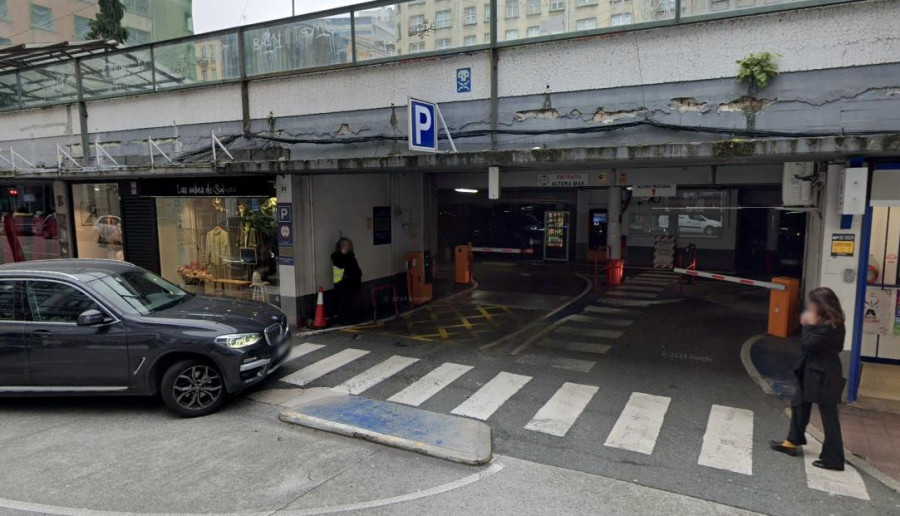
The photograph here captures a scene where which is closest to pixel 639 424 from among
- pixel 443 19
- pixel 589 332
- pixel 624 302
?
pixel 589 332

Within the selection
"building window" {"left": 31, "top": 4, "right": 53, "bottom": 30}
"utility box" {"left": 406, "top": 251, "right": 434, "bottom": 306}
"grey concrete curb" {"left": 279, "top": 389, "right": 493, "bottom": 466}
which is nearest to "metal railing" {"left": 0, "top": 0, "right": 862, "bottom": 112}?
"utility box" {"left": 406, "top": 251, "right": 434, "bottom": 306}

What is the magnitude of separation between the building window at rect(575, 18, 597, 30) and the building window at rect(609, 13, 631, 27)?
0.25 m

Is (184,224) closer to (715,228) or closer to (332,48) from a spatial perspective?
(332,48)

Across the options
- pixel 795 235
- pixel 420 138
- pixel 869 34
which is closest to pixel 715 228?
pixel 795 235

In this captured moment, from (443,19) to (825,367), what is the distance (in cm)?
793

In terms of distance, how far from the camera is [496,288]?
52.0 feet

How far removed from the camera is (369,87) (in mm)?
10547

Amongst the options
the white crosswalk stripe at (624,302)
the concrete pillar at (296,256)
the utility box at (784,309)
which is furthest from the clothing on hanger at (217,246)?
the utility box at (784,309)

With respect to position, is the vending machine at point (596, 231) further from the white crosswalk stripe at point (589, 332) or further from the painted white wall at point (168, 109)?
the painted white wall at point (168, 109)

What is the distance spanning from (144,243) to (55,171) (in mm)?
2499

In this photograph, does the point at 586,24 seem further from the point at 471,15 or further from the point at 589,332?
the point at 589,332

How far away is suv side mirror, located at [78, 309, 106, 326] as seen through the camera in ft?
20.5

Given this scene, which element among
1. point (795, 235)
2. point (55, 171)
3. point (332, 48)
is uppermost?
point (332, 48)

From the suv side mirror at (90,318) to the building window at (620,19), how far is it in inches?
319
